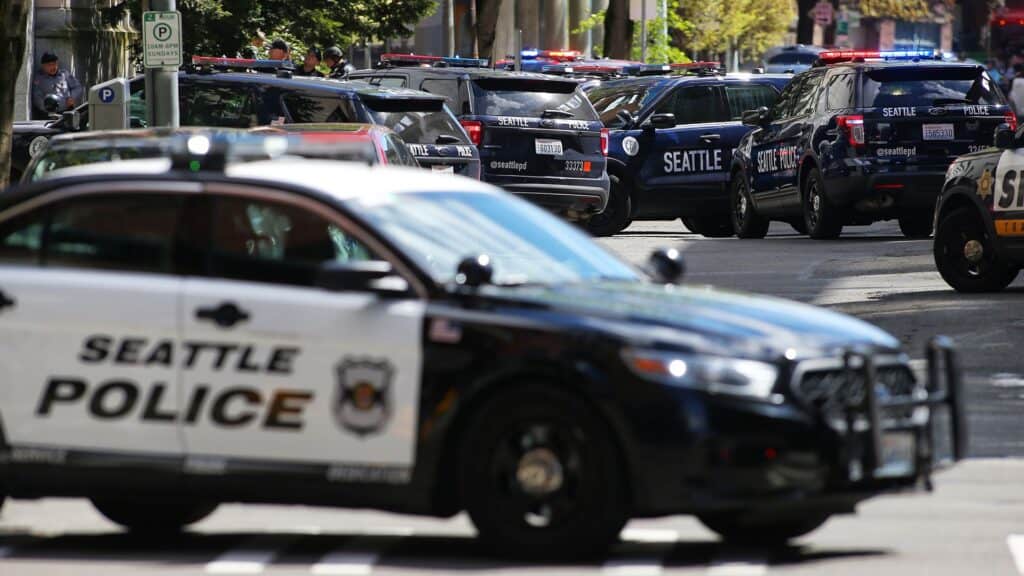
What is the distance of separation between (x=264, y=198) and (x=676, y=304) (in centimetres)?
154

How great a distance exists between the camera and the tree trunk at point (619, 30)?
5188 cm

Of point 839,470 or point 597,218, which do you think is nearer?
point 839,470

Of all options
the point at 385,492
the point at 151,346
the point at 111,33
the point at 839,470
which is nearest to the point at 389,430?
the point at 385,492

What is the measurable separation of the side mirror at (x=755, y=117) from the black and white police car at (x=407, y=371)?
16653mm

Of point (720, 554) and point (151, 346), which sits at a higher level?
point (151, 346)

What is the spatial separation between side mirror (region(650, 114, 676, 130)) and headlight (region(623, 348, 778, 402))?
18.7 metres

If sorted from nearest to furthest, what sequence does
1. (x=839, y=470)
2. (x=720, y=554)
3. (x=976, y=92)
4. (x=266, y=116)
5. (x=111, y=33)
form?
(x=839, y=470) → (x=720, y=554) → (x=266, y=116) → (x=976, y=92) → (x=111, y=33)

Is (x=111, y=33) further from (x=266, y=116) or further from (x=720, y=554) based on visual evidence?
(x=720, y=554)

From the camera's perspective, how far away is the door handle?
8453 mm

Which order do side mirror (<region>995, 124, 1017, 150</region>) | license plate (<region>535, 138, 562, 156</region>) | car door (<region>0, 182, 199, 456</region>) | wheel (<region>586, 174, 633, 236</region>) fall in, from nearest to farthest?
1. car door (<region>0, 182, 199, 456</region>)
2. side mirror (<region>995, 124, 1017, 150</region>)
3. license plate (<region>535, 138, 562, 156</region>)
4. wheel (<region>586, 174, 633, 236</region>)

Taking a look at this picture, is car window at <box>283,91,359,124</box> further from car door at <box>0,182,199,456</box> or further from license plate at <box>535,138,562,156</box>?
car door at <box>0,182,199,456</box>

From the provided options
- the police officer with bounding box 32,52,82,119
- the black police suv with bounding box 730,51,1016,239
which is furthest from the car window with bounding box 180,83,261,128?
the police officer with bounding box 32,52,82,119

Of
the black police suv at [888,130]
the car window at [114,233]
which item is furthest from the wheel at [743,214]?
the car window at [114,233]

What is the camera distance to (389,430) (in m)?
8.29
